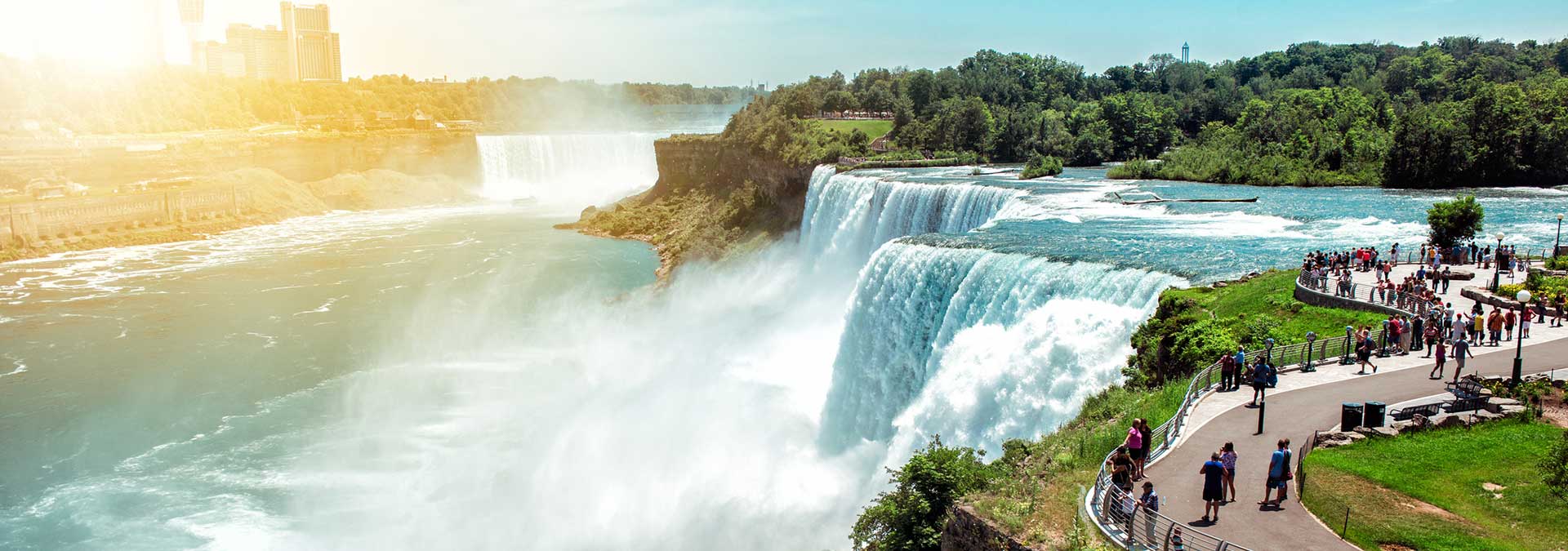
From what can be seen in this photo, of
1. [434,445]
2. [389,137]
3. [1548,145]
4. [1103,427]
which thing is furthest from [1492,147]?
[389,137]

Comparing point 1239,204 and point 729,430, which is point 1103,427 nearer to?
point 729,430

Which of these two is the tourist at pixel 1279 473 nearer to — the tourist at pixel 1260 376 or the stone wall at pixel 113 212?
the tourist at pixel 1260 376

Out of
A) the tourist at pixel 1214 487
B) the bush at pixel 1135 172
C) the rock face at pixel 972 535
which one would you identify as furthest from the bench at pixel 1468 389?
the bush at pixel 1135 172

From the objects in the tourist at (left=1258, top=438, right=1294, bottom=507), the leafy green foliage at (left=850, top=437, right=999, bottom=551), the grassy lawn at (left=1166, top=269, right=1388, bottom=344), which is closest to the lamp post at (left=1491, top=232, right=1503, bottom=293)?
the grassy lawn at (left=1166, top=269, right=1388, bottom=344)

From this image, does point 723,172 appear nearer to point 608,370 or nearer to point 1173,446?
→ point 608,370

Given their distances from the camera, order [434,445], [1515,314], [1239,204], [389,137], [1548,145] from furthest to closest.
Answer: [389,137] → [1548,145] → [1239,204] → [434,445] → [1515,314]

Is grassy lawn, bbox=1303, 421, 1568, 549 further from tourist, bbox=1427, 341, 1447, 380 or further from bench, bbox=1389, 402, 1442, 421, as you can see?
tourist, bbox=1427, 341, 1447, 380
